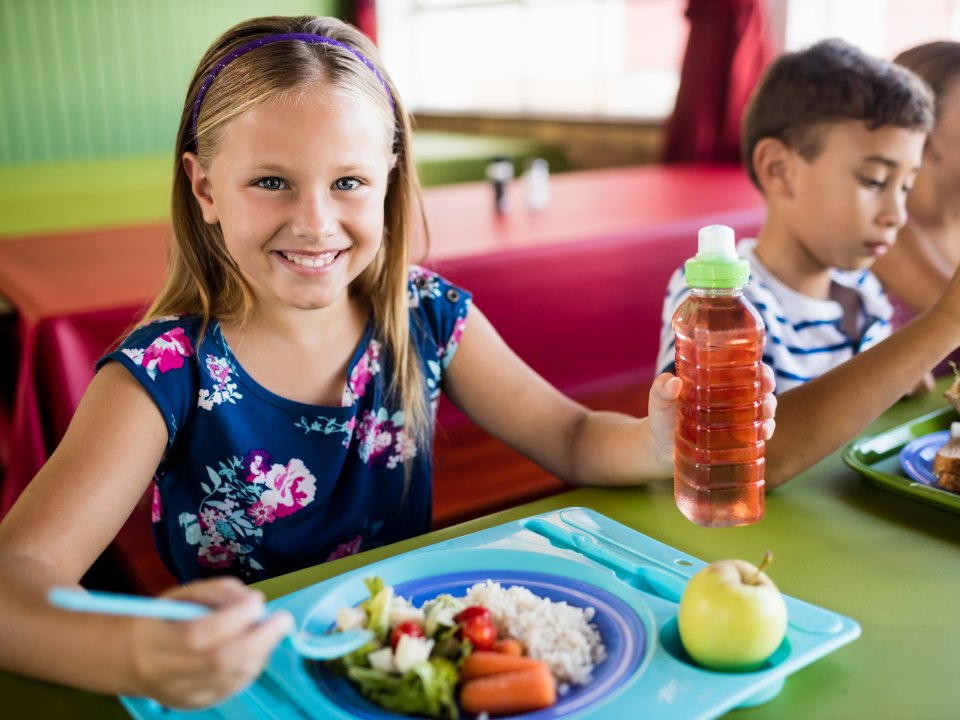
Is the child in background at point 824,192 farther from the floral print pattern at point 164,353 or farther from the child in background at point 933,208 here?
the floral print pattern at point 164,353

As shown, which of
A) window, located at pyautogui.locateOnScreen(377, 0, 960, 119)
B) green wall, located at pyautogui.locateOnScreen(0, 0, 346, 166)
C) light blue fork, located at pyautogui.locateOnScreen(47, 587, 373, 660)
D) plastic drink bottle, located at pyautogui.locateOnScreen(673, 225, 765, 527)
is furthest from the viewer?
green wall, located at pyautogui.locateOnScreen(0, 0, 346, 166)

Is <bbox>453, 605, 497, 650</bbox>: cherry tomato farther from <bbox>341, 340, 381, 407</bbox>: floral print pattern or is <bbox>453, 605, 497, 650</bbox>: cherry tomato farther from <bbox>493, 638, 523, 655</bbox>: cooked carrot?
<bbox>341, 340, 381, 407</bbox>: floral print pattern

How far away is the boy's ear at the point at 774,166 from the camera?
1.51 m

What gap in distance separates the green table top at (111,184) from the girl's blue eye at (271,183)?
183cm

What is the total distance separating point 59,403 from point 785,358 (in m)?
1.19

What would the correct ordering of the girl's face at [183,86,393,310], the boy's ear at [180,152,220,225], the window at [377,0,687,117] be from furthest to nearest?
the window at [377,0,687,117]
the boy's ear at [180,152,220,225]
the girl's face at [183,86,393,310]

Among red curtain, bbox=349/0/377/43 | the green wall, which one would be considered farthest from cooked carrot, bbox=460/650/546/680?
red curtain, bbox=349/0/377/43

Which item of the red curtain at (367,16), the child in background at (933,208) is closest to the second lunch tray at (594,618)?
the child in background at (933,208)

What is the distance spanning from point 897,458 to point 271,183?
816mm

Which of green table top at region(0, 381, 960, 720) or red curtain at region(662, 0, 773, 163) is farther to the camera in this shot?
red curtain at region(662, 0, 773, 163)

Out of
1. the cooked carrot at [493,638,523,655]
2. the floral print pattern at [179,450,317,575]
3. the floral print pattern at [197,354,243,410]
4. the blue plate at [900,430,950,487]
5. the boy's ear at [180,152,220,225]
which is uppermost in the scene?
the boy's ear at [180,152,220,225]

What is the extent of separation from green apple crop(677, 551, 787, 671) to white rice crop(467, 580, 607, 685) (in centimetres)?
8

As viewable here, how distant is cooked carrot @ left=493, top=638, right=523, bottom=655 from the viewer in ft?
2.34

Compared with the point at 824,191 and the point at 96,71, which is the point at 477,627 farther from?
the point at 96,71
